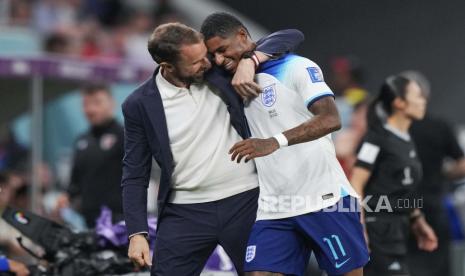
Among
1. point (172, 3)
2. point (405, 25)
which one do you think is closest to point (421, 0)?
point (405, 25)

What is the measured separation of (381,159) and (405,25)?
878cm

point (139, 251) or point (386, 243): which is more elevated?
point (139, 251)

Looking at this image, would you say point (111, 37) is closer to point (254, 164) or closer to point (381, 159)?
point (381, 159)

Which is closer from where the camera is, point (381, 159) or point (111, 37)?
point (381, 159)

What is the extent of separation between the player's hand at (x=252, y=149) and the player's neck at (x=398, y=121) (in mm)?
2501

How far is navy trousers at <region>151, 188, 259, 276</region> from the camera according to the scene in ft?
21.7

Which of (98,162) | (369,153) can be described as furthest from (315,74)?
(98,162)

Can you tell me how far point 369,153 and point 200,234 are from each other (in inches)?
77.0

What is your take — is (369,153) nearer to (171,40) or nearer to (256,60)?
(256,60)

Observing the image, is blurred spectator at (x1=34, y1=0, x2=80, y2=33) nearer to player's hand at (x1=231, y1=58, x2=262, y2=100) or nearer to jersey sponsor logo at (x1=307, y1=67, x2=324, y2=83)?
player's hand at (x1=231, y1=58, x2=262, y2=100)

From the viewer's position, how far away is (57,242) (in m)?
7.82

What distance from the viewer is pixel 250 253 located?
21.2 ft

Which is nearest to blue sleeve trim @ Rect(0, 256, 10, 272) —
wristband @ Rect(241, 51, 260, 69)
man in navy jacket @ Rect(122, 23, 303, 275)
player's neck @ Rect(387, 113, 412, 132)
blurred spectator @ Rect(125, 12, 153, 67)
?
man in navy jacket @ Rect(122, 23, 303, 275)

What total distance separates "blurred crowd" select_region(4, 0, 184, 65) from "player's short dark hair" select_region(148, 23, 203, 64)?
25.9 feet
